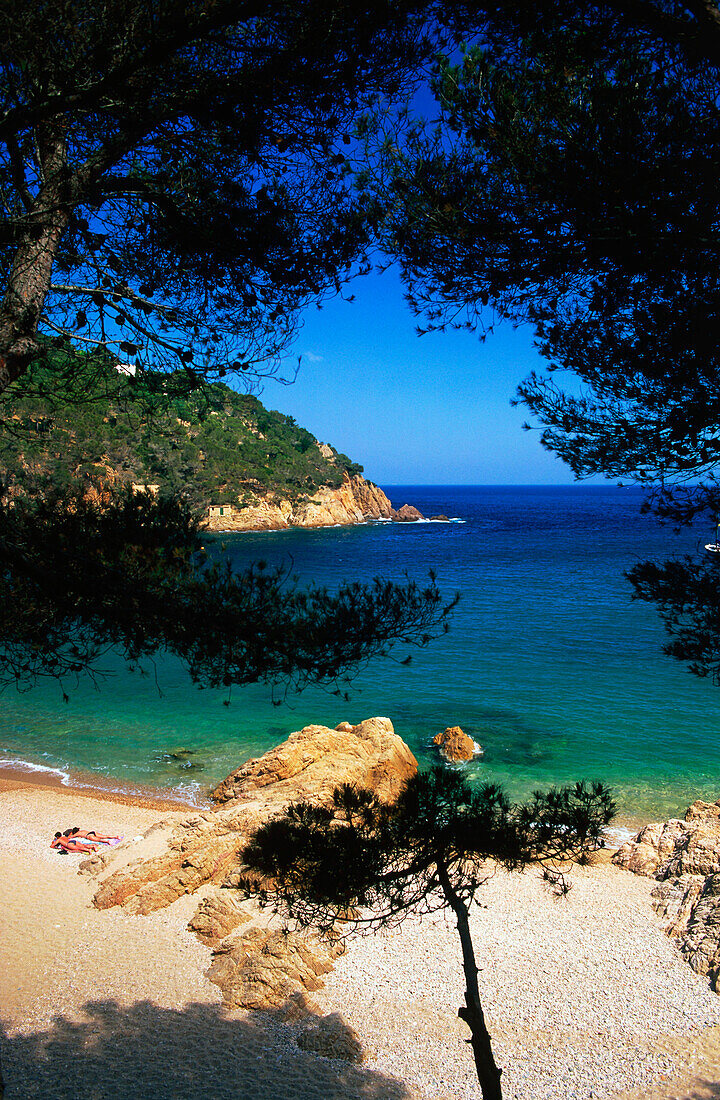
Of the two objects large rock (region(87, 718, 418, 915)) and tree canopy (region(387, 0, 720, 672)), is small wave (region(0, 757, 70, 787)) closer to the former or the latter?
large rock (region(87, 718, 418, 915))

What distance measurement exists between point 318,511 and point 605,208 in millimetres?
63431

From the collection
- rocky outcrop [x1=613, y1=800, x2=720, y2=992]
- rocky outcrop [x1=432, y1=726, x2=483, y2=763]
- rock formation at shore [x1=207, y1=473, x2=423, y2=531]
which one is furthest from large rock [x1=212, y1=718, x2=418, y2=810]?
rock formation at shore [x1=207, y1=473, x2=423, y2=531]

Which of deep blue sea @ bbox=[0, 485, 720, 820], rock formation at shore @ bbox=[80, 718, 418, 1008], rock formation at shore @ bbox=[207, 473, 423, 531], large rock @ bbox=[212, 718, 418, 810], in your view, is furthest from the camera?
rock formation at shore @ bbox=[207, 473, 423, 531]

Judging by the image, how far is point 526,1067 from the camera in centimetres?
579

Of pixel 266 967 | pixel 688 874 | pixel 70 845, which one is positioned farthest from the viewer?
pixel 70 845

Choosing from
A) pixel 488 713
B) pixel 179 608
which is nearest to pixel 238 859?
pixel 179 608

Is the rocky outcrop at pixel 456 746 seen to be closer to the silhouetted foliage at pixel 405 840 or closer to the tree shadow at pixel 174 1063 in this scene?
the tree shadow at pixel 174 1063

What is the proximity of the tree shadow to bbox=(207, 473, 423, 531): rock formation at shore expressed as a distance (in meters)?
37.9

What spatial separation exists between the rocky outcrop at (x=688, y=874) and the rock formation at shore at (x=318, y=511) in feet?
120

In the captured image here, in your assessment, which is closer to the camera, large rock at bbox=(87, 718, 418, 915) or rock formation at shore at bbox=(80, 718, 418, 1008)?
rock formation at shore at bbox=(80, 718, 418, 1008)

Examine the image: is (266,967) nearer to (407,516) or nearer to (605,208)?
(605,208)

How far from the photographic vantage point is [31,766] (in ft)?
46.0

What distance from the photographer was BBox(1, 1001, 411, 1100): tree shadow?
5.20m

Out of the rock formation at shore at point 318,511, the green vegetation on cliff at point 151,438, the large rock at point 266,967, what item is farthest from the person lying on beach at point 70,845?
the rock formation at shore at point 318,511
